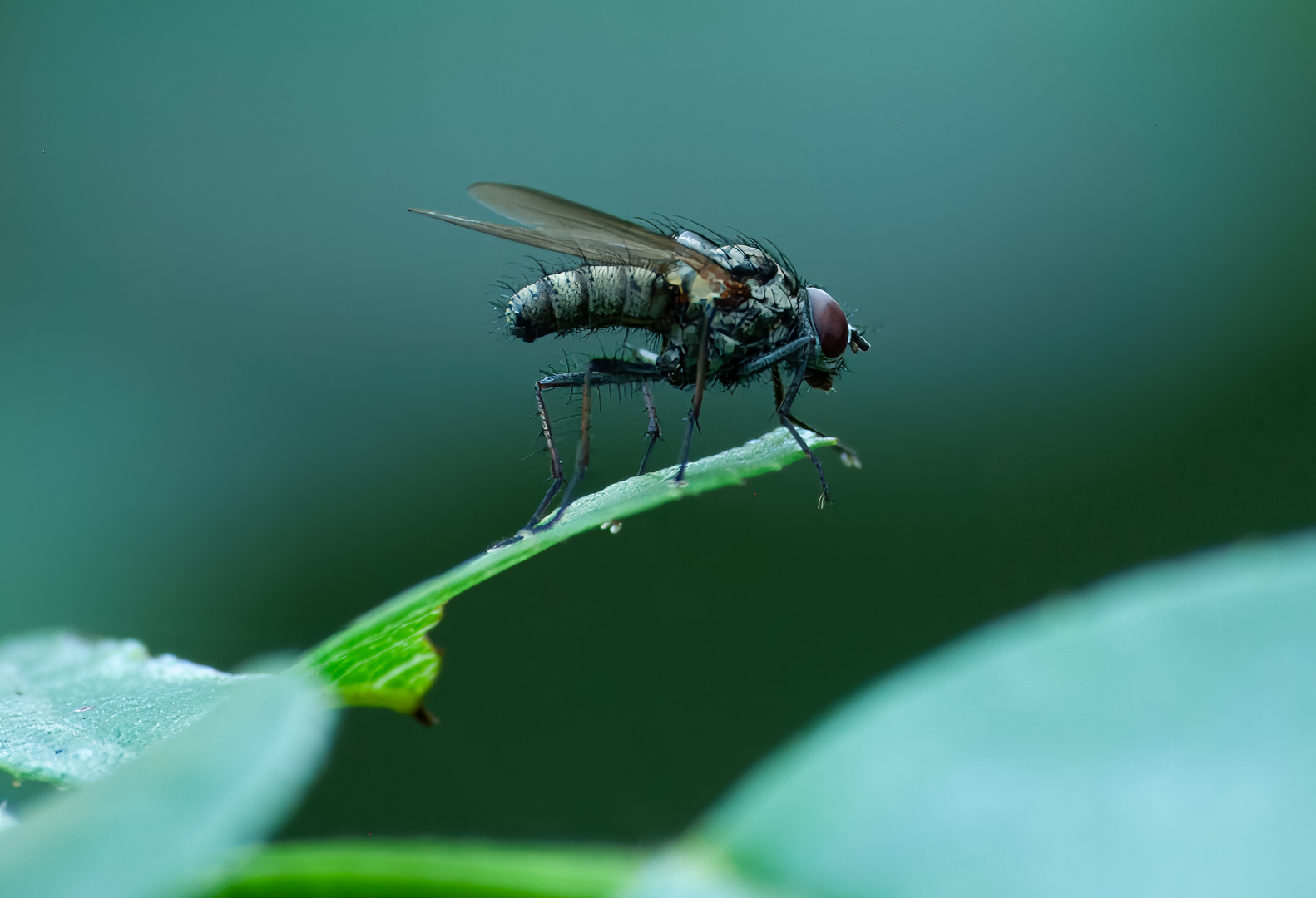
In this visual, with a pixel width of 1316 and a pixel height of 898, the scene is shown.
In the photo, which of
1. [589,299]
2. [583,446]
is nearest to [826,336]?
[589,299]

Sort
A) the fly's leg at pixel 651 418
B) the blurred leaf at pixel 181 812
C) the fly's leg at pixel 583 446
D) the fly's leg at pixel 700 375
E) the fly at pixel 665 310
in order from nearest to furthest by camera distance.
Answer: the blurred leaf at pixel 181 812, the fly's leg at pixel 583 446, the fly's leg at pixel 700 375, the fly at pixel 665 310, the fly's leg at pixel 651 418

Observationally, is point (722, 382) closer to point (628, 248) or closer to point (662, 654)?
point (628, 248)

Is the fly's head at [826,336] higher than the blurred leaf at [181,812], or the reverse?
the blurred leaf at [181,812]

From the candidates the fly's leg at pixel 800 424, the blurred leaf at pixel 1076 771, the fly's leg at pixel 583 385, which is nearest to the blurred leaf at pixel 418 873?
the blurred leaf at pixel 1076 771

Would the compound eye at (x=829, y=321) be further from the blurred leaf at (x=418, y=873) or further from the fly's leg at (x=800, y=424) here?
the blurred leaf at (x=418, y=873)

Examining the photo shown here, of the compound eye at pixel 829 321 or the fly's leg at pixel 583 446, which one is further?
the compound eye at pixel 829 321

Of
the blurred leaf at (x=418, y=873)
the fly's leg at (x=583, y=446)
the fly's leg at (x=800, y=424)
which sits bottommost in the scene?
the fly's leg at (x=800, y=424)

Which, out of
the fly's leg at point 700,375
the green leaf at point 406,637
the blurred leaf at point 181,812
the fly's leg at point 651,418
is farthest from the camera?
the fly's leg at point 651,418
